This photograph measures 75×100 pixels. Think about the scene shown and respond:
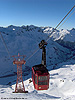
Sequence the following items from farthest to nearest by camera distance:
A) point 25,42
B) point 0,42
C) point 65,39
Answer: point 65,39 → point 25,42 → point 0,42

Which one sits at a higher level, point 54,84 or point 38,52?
point 38,52

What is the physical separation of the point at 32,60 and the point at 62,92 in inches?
1760

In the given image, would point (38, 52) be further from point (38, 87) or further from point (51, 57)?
point (38, 87)

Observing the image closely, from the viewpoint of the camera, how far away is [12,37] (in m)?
76.6

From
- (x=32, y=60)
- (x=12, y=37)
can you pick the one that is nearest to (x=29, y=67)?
(x=32, y=60)

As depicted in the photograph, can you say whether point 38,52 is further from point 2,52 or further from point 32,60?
point 2,52

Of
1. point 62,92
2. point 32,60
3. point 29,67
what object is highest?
point 32,60

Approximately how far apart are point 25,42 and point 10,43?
11216 mm

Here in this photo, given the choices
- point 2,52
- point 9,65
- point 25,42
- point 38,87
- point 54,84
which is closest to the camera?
point 38,87

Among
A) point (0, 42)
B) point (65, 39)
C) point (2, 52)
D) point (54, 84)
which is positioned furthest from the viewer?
point (65, 39)

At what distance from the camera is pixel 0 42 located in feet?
221

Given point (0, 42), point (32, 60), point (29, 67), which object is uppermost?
point (0, 42)

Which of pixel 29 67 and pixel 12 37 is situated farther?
pixel 12 37

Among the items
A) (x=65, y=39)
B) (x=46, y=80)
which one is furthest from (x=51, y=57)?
(x=65, y=39)
